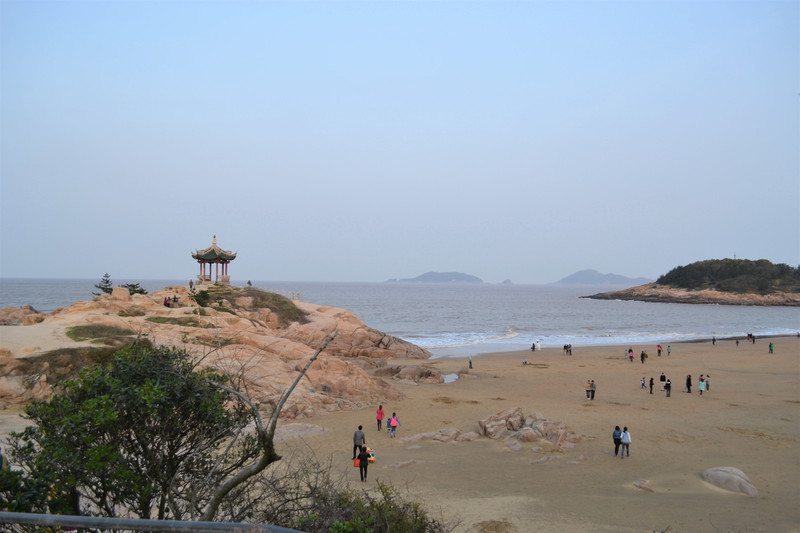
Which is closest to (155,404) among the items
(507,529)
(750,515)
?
(507,529)

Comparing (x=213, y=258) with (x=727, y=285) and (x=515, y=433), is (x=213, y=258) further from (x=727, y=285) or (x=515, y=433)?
(x=727, y=285)

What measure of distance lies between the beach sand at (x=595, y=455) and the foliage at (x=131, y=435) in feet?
8.29

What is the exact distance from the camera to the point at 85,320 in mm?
28984

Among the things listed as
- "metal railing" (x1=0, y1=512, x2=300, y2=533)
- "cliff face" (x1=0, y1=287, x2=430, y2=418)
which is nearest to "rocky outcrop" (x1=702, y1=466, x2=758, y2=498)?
"cliff face" (x1=0, y1=287, x2=430, y2=418)

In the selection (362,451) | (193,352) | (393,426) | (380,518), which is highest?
(380,518)

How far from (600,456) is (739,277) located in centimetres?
16913

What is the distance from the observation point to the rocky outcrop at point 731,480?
13.9 m

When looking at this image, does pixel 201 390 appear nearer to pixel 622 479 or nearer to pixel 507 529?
pixel 507 529

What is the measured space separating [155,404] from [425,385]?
87.1 ft

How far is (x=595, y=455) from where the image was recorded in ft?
57.7

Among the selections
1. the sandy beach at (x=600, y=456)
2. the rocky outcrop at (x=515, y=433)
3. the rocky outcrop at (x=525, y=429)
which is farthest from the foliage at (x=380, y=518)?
the rocky outcrop at (x=525, y=429)

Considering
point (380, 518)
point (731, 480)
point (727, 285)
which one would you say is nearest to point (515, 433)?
point (731, 480)

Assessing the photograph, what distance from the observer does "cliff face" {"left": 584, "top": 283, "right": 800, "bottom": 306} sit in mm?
136375

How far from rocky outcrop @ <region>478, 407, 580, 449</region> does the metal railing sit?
1705 centimetres
